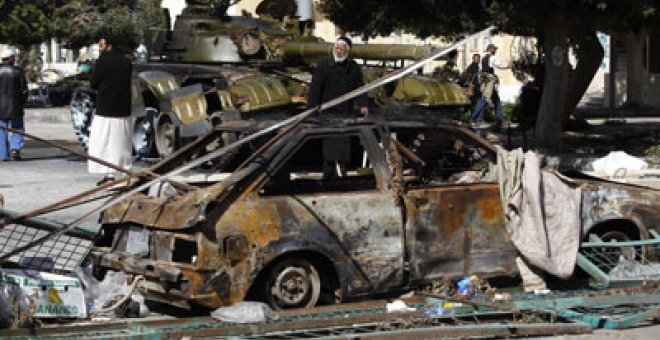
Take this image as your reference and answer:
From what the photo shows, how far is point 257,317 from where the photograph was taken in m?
8.50

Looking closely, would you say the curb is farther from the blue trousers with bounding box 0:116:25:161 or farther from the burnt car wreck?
the burnt car wreck

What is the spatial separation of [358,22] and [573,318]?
15.1 m

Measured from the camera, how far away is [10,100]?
19.9 m

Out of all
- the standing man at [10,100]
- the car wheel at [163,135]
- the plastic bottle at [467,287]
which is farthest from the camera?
the standing man at [10,100]

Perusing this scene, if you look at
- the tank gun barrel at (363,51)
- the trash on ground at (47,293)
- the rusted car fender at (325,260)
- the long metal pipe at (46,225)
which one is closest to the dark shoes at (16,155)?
the tank gun barrel at (363,51)

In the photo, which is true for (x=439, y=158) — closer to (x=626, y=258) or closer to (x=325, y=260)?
(x=626, y=258)

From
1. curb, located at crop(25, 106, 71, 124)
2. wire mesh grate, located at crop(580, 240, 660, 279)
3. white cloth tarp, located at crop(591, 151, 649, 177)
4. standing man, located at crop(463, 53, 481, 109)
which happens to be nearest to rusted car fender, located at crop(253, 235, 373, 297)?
wire mesh grate, located at crop(580, 240, 660, 279)

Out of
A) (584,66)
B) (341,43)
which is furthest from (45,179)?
(584,66)

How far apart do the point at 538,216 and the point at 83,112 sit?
511 inches

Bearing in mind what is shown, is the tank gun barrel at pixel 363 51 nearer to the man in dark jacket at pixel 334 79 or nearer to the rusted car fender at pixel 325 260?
the man in dark jacket at pixel 334 79

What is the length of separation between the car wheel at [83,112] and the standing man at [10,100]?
3.68 feet

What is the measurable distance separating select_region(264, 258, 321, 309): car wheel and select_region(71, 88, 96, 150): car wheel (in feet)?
41.1

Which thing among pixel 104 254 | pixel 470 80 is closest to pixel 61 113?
pixel 470 80

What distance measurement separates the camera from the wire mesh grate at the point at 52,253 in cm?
958
